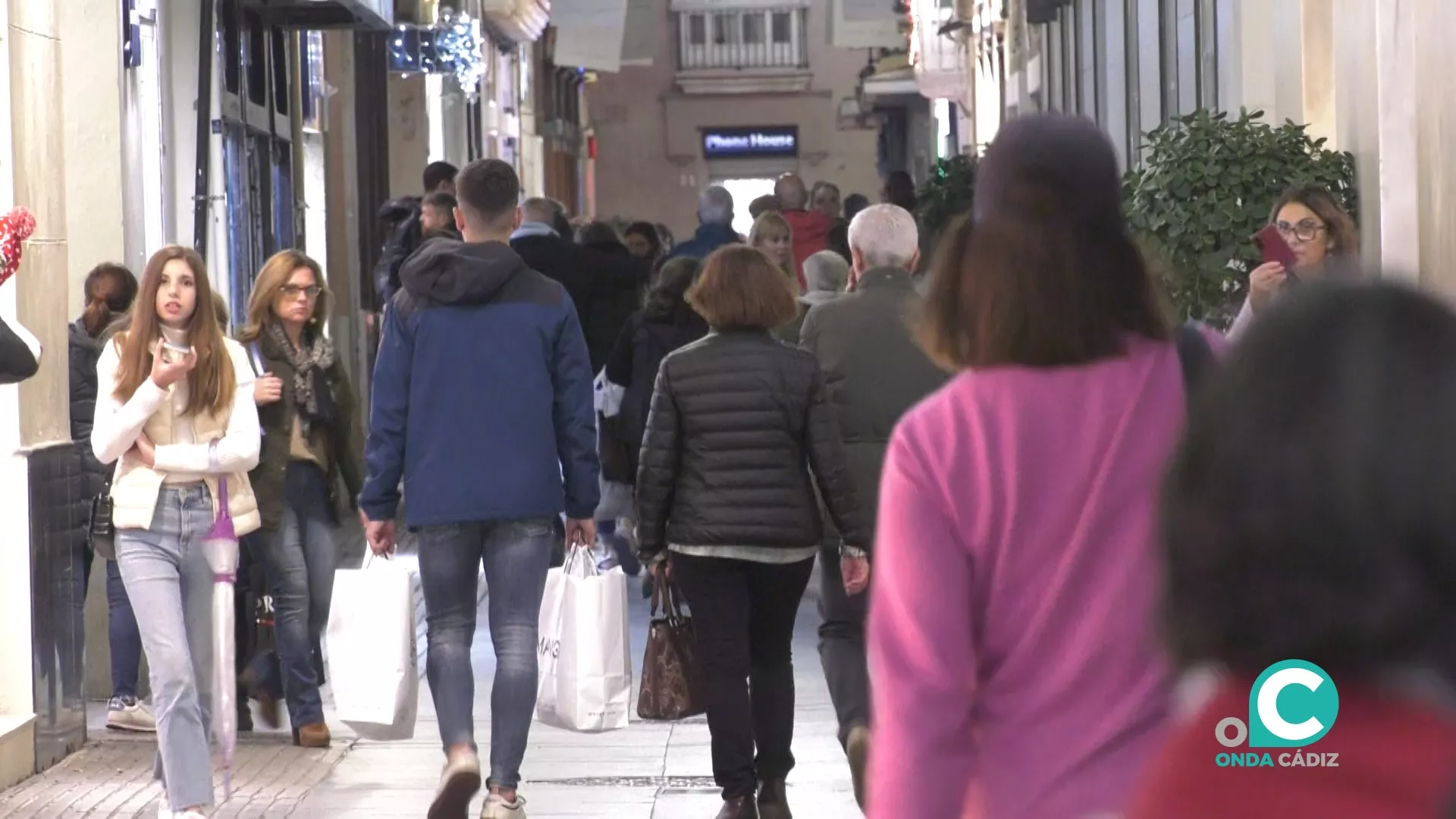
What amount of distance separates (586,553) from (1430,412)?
5.96m

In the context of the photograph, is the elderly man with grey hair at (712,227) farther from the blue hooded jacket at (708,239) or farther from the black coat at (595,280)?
the black coat at (595,280)

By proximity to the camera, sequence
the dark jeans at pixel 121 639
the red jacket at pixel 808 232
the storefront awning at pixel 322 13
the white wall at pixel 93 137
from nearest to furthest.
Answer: the dark jeans at pixel 121 639, the white wall at pixel 93 137, the red jacket at pixel 808 232, the storefront awning at pixel 322 13

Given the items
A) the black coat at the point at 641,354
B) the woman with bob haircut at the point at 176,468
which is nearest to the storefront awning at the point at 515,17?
the black coat at the point at 641,354

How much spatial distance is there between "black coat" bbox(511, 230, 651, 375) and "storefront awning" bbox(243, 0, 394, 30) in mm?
3578

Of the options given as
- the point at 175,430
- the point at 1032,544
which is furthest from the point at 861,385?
the point at 1032,544

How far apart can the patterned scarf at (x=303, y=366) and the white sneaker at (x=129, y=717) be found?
136 cm

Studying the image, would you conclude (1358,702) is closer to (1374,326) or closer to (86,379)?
(1374,326)

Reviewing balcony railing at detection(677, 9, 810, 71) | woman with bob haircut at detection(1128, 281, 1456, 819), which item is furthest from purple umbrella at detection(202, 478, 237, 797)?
balcony railing at detection(677, 9, 810, 71)

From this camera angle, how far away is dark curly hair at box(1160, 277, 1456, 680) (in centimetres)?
145

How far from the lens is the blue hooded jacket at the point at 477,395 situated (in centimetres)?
701

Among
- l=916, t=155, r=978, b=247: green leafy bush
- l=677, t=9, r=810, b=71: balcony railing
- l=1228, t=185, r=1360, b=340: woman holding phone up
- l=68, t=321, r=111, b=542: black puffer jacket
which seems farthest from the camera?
l=677, t=9, r=810, b=71: balcony railing

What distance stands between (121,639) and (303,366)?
1.37 meters

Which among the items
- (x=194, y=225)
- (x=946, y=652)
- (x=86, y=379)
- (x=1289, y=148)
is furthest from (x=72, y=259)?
(x=946, y=652)

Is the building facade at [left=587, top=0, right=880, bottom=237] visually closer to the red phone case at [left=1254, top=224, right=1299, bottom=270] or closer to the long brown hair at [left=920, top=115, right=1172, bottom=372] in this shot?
the red phone case at [left=1254, top=224, right=1299, bottom=270]
